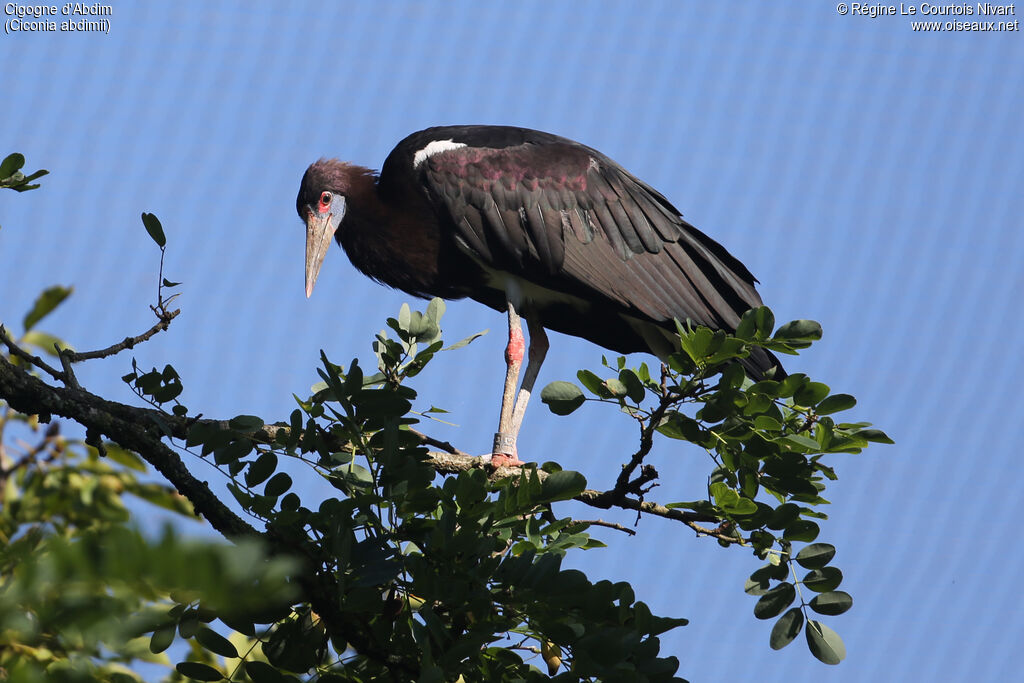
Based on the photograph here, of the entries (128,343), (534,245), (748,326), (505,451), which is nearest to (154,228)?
(128,343)

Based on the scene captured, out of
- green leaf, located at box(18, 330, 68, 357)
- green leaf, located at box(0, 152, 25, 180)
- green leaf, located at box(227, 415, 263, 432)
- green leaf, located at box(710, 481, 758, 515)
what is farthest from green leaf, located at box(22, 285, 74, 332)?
green leaf, located at box(710, 481, 758, 515)

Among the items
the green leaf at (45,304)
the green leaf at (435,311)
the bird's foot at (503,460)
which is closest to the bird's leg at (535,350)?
the bird's foot at (503,460)

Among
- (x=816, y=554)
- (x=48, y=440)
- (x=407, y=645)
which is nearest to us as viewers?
(x=407, y=645)

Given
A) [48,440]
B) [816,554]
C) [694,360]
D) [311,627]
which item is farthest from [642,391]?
[48,440]

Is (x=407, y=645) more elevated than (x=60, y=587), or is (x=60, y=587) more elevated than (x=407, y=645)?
(x=60, y=587)

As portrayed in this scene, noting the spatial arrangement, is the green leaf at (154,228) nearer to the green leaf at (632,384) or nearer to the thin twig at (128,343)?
the thin twig at (128,343)

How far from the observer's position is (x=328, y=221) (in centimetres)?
575

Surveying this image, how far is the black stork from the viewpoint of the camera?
4992 millimetres

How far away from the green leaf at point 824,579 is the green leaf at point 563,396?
78 cm

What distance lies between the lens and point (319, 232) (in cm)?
574

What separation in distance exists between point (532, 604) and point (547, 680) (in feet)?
0.59

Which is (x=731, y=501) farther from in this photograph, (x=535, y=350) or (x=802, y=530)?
(x=535, y=350)

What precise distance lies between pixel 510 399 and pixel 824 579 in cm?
260

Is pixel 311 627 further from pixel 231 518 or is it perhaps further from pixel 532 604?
pixel 532 604
